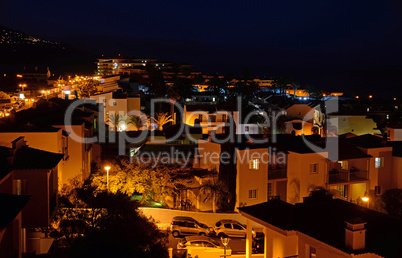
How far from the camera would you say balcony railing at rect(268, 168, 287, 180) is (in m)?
25.9

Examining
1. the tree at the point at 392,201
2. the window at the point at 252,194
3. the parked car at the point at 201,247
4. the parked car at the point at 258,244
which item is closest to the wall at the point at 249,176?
the window at the point at 252,194

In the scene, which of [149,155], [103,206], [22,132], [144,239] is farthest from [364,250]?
[149,155]

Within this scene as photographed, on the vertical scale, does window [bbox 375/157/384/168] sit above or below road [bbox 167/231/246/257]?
above

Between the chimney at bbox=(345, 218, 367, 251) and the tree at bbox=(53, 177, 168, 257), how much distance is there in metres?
5.87

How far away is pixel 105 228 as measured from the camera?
14109 mm

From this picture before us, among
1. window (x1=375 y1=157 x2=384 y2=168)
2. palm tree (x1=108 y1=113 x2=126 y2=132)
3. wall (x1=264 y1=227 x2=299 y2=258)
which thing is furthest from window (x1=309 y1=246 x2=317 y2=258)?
palm tree (x1=108 y1=113 x2=126 y2=132)

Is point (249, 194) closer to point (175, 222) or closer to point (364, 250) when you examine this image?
point (175, 222)

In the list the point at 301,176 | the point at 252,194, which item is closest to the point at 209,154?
the point at 252,194

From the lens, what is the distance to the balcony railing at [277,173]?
1018 inches

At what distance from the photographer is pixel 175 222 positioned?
71.2 feet

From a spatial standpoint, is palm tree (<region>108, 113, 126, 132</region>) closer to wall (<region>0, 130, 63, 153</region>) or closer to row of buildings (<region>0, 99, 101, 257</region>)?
row of buildings (<region>0, 99, 101, 257</region>)

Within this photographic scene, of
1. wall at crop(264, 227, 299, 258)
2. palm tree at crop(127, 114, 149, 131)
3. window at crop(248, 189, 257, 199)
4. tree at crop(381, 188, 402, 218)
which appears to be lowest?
tree at crop(381, 188, 402, 218)

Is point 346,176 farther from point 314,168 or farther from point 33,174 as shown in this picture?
point 33,174

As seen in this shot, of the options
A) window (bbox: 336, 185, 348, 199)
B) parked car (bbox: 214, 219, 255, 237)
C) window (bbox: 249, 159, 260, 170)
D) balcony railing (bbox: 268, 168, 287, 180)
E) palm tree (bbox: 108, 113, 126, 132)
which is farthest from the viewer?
palm tree (bbox: 108, 113, 126, 132)
